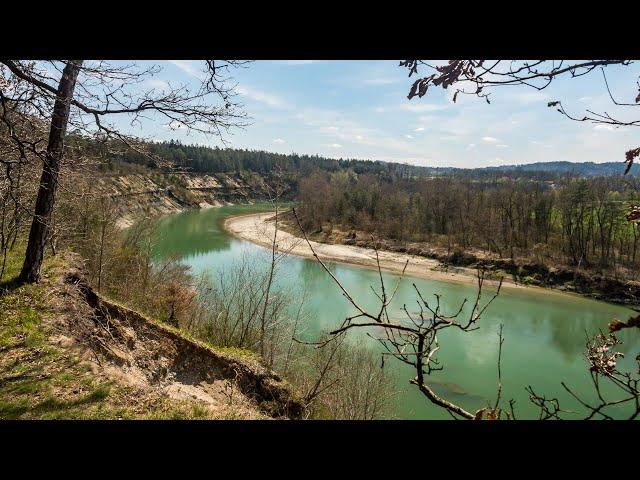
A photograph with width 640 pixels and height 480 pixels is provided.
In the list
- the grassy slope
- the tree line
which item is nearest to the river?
the tree line

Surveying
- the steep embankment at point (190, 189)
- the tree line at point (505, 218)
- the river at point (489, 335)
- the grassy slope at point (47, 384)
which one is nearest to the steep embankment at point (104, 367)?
the grassy slope at point (47, 384)

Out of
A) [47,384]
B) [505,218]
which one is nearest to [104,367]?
[47,384]

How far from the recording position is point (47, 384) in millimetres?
5090

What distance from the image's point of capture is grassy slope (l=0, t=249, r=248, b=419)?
470 cm

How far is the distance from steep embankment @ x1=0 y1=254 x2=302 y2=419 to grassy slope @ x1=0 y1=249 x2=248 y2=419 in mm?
11

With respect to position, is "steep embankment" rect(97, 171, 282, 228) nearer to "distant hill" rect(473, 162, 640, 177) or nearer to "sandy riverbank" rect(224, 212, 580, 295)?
"sandy riverbank" rect(224, 212, 580, 295)

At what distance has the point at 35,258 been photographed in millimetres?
7535

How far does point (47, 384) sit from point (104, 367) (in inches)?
51.0
